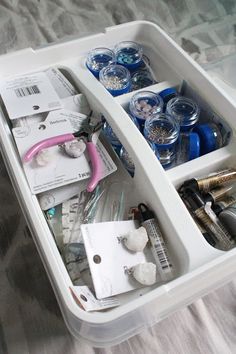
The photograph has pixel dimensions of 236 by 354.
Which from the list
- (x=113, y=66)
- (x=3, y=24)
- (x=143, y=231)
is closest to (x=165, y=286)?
(x=143, y=231)

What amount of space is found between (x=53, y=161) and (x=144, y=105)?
0.15 m

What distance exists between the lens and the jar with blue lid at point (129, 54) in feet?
2.11

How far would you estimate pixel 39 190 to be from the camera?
49 cm

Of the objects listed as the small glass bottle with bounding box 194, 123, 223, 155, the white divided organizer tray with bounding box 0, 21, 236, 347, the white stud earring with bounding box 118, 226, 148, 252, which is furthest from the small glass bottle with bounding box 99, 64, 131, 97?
the white stud earring with bounding box 118, 226, 148, 252

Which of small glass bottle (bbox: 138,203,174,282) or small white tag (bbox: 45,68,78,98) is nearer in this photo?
small glass bottle (bbox: 138,203,174,282)

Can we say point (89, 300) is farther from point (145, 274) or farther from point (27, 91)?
point (27, 91)

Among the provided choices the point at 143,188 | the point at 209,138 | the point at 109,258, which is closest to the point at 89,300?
the point at 109,258

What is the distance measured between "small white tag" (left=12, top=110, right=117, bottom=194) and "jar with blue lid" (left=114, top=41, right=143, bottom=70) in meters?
0.14

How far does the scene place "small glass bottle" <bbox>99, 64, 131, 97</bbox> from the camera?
0.61 metres

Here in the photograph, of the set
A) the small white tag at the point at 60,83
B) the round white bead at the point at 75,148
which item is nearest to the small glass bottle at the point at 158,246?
the round white bead at the point at 75,148

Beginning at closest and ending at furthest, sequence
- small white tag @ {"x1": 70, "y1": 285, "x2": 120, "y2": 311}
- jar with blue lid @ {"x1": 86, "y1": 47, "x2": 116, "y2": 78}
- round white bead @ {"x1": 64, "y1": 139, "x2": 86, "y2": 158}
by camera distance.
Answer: small white tag @ {"x1": 70, "y1": 285, "x2": 120, "y2": 311} → round white bead @ {"x1": 64, "y1": 139, "x2": 86, "y2": 158} → jar with blue lid @ {"x1": 86, "y1": 47, "x2": 116, "y2": 78}

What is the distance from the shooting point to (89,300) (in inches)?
16.7

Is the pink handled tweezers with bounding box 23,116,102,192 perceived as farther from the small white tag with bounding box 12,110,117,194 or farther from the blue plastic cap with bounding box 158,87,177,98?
the blue plastic cap with bounding box 158,87,177,98

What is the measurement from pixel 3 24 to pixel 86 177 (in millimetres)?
555
